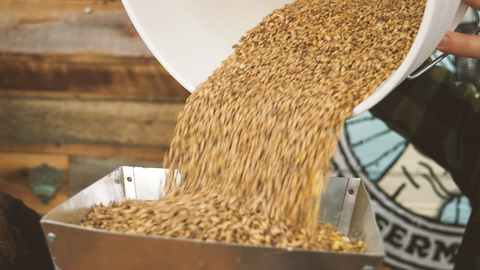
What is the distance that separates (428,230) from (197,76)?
112 cm

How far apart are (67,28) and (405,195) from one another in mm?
1545

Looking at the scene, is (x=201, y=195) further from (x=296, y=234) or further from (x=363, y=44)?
(x=363, y=44)

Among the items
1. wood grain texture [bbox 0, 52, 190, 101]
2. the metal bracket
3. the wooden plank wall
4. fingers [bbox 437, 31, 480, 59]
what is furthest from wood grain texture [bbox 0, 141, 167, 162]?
fingers [bbox 437, 31, 480, 59]

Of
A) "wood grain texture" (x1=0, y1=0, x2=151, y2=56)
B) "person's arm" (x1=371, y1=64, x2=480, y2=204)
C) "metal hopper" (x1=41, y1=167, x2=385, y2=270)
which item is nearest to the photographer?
"metal hopper" (x1=41, y1=167, x2=385, y2=270)

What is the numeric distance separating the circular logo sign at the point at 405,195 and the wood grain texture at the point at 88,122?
2.50 ft

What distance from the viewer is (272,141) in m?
0.88

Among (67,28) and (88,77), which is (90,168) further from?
(67,28)

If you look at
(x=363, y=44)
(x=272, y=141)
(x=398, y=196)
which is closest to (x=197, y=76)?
(x=272, y=141)

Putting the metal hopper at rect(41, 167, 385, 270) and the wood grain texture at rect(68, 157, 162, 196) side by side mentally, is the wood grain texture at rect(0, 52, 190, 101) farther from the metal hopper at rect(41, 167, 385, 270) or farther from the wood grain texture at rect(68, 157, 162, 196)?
the metal hopper at rect(41, 167, 385, 270)

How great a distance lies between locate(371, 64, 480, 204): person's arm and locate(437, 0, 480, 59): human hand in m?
0.60

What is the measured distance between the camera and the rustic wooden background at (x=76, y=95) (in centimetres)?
165

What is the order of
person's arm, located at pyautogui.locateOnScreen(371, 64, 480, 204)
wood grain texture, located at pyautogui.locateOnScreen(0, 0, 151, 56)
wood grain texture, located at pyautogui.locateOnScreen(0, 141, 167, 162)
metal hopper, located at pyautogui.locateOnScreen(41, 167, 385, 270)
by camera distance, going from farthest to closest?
wood grain texture, located at pyautogui.locateOnScreen(0, 141, 167, 162) → wood grain texture, located at pyautogui.locateOnScreen(0, 0, 151, 56) → person's arm, located at pyautogui.locateOnScreen(371, 64, 480, 204) → metal hopper, located at pyautogui.locateOnScreen(41, 167, 385, 270)

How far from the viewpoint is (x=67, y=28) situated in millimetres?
1658

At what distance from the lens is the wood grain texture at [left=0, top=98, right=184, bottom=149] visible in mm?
1718
